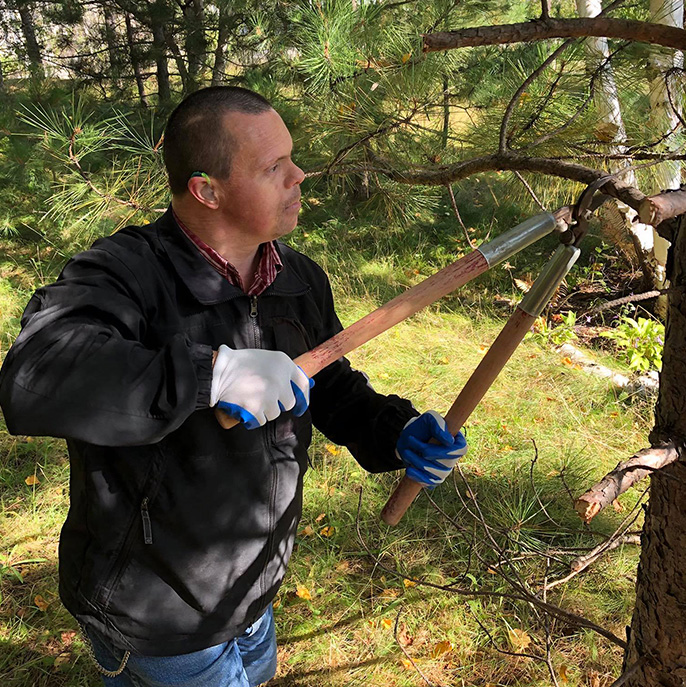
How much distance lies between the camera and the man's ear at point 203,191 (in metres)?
1.37

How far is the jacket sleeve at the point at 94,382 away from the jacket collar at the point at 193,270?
0.26 meters

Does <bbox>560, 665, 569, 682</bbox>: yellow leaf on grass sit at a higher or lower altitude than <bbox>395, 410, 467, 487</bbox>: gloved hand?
lower

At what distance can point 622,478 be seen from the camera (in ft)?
3.53

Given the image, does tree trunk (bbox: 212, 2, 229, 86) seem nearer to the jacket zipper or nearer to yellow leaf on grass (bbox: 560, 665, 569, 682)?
the jacket zipper

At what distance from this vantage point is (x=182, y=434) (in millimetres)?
1331

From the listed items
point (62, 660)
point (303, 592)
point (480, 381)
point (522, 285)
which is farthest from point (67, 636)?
point (522, 285)

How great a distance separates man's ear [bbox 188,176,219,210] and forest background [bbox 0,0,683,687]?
77 cm

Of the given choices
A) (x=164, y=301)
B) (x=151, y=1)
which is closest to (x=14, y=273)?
(x=151, y=1)

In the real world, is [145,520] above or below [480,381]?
below

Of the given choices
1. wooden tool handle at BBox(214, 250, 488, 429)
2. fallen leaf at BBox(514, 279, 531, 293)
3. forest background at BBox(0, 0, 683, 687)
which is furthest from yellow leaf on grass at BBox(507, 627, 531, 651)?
fallen leaf at BBox(514, 279, 531, 293)

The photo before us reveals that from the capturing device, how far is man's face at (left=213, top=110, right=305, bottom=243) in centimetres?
138

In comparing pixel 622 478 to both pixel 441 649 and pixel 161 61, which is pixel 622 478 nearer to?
pixel 441 649

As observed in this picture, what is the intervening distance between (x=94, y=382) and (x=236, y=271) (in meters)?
0.49

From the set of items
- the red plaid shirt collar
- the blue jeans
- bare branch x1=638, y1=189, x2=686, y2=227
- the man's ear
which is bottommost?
the blue jeans
